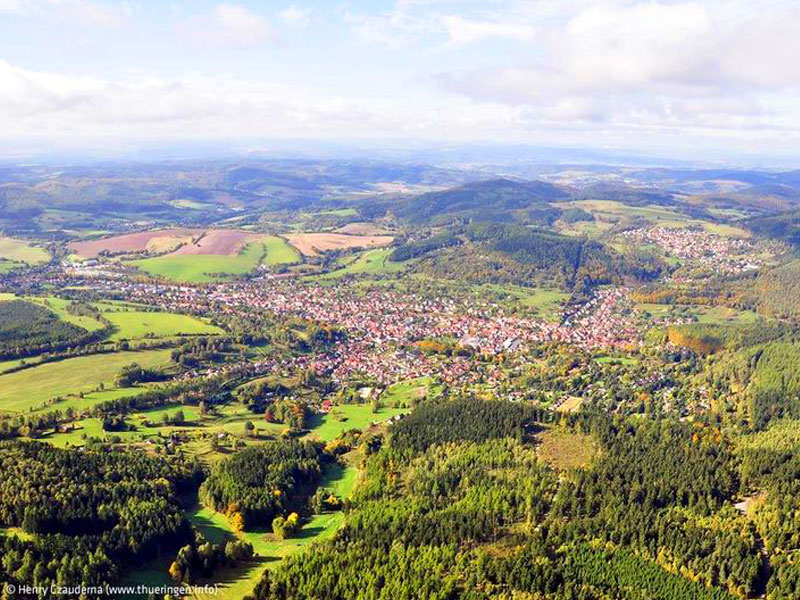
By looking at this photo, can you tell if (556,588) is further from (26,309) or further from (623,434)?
(26,309)

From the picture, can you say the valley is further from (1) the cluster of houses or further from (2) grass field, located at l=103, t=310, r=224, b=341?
(1) the cluster of houses

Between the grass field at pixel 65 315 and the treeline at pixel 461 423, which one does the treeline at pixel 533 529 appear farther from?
the grass field at pixel 65 315

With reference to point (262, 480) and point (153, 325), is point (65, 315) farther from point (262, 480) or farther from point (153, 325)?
point (262, 480)

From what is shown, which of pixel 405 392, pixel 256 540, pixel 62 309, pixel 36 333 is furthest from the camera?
pixel 62 309

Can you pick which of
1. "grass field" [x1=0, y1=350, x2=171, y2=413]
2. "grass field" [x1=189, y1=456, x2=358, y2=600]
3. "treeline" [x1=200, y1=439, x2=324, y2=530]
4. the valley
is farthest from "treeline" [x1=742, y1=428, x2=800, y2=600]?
"grass field" [x1=0, y1=350, x2=171, y2=413]

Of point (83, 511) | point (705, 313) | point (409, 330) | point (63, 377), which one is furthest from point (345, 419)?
point (705, 313)
